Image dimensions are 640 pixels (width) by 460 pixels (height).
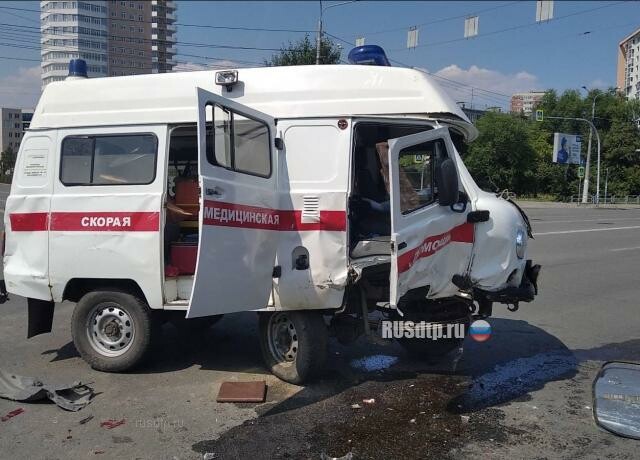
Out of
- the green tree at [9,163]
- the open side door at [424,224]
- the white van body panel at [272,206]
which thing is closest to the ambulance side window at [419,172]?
the open side door at [424,224]

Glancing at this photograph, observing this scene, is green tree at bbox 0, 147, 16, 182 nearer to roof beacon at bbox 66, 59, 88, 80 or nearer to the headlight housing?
roof beacon at bbox 66, 59, 88, 80

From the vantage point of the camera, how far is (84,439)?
4.34 meters

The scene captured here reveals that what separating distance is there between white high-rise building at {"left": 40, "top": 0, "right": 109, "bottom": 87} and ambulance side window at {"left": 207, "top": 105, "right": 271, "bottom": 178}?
94.6 feet

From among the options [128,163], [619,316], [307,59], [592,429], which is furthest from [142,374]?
[307,59]

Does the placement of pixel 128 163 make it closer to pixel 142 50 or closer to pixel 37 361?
pixel 37 361

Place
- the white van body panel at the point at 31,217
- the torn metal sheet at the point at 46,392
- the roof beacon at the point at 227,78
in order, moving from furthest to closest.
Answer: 1. the white van body panel at the point at 31,217
2. the roof beacon at the point at 227,78
3. the torn metal sheet at the point at 46,392

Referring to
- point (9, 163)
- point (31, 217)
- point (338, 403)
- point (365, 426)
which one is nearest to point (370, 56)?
point (338, 403)

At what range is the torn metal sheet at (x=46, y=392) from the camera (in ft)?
16.3

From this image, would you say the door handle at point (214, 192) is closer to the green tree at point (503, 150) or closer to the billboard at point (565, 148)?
the billboard at point (565, 148)

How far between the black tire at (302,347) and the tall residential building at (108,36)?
26499 mm

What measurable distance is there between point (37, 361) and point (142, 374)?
1.29 m

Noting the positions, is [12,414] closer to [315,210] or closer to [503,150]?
[315,210]

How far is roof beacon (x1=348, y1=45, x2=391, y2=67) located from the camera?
583 cm

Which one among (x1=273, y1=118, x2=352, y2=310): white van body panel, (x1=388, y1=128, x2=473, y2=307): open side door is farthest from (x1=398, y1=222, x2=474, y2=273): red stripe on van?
(x1=273, y1=118, x2=352, y2=310): white van body panel
